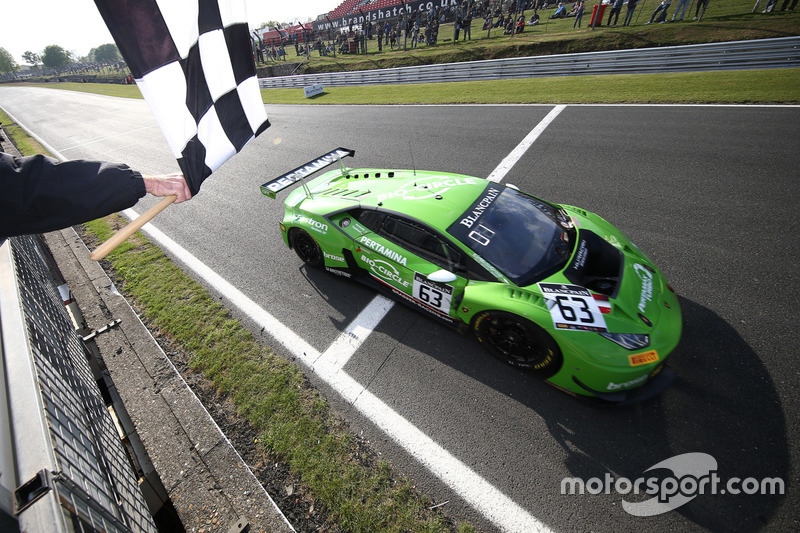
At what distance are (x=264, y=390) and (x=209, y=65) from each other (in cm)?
270

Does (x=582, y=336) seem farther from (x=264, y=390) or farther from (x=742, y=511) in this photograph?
(x=264, y=390)

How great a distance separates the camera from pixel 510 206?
3.59m

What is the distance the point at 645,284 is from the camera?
313 cm

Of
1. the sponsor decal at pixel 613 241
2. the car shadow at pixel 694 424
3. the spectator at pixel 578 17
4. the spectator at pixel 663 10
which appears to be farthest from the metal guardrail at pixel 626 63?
the car shadow at pixel 694 424

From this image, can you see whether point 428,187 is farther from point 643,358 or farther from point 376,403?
point 643,358

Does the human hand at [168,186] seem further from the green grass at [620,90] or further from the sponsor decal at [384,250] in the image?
the green grass at [620,90]

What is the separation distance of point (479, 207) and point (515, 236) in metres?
0.49

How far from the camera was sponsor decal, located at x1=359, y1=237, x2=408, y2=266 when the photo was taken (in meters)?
3.53

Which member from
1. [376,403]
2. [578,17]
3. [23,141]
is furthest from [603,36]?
[23,141]

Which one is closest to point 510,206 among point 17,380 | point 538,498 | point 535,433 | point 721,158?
point 535,433

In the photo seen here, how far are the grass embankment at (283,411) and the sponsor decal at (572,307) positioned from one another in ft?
5.57

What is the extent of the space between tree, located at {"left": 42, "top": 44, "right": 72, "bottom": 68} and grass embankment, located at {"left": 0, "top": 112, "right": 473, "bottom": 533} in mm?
170005

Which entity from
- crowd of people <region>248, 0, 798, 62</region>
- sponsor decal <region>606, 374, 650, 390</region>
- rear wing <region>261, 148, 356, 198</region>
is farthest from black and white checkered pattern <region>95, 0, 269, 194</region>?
crowd of people <region>248, 0, 798, 62</region>

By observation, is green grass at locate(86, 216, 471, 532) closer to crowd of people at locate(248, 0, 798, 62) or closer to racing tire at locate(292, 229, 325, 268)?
racing tire at locate(292, 229, 325, 268)
